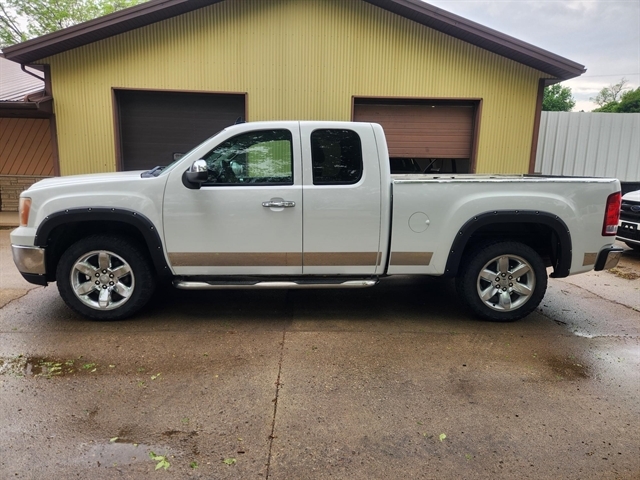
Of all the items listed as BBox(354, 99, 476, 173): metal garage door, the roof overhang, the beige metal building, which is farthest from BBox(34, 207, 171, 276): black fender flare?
BBox(354, 99, 476, 173): metal garage door

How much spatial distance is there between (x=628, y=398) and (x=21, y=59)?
12180mm

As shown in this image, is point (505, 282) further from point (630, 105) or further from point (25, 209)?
point (630, 105)

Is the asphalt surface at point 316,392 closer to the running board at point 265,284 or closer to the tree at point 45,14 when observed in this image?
the running board at point 265,284

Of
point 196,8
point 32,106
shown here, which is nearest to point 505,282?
point 196,8

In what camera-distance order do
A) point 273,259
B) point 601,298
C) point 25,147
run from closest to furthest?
point 273,259, point 601,298, point 25,147

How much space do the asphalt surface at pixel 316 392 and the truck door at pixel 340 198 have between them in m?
0.75

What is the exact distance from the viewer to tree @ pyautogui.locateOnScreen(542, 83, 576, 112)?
52.8 meters

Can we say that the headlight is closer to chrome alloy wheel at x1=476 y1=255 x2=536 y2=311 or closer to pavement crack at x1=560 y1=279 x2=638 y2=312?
chrome alloy wheel at x1=476 y1=255 x2=536 y2=311

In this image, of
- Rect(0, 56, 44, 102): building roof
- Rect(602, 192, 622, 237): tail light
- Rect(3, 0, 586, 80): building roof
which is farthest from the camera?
Rect(0, 56, 44, 102): building roof

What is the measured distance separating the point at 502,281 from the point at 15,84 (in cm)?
1505

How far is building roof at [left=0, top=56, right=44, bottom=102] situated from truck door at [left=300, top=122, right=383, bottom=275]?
360 inches

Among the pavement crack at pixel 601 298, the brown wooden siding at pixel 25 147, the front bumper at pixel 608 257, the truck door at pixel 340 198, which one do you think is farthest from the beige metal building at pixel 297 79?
the front bumper at pixel 608 257

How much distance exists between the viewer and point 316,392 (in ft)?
10.7

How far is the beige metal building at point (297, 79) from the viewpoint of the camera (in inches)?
398
